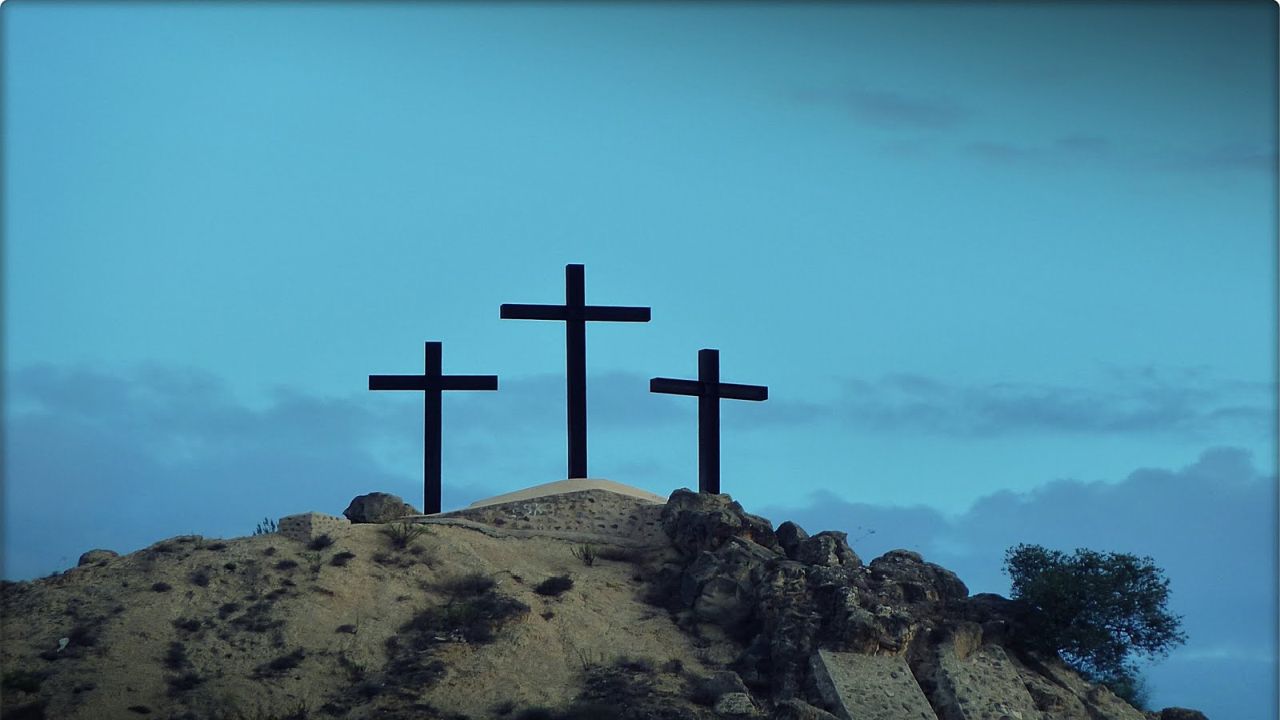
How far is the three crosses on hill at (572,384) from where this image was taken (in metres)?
40.5

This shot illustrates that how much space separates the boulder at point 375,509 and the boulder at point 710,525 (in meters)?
5.93

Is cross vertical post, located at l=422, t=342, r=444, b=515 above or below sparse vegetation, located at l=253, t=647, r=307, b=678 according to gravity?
above

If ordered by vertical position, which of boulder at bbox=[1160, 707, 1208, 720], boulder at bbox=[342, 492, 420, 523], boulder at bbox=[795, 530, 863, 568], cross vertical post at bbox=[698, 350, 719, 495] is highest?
cross vertical post at bbox=[698, 350, 719, 495]

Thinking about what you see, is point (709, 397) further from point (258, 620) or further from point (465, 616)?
point (258, 620)

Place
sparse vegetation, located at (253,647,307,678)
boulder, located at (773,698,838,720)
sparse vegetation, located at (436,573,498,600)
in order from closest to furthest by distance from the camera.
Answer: boulder, located at (773,698,838,720), sparse vegetation, located at (253,647,307,678), sparse vegetation, located at (436,573,498,600)

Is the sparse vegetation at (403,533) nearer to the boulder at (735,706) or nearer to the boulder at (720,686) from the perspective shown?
the boulder at (720,686)

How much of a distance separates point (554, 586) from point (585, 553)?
6.13ft

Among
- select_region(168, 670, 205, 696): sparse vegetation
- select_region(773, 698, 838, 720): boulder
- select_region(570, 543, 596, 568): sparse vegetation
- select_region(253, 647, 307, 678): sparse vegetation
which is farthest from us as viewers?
select_region(570, 543, 596, 568): sparse vegetation

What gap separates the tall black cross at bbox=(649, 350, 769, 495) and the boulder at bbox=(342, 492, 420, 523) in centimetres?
686

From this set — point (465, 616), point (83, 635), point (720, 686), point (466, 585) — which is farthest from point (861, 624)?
point (83, 635)

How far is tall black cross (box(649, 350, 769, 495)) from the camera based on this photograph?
40.2 metres

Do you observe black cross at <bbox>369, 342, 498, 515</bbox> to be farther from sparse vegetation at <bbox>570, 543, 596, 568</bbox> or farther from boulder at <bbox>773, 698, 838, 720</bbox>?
boulder at <bbox>773, 698, 838, 720</bbox>

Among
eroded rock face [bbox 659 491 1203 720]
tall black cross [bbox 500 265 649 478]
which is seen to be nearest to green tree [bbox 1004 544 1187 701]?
eroded rock face [bbox 659 491 1203 720]

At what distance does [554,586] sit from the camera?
1383 inches
